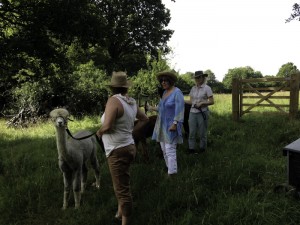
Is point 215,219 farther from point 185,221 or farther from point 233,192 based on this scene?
point 233,192

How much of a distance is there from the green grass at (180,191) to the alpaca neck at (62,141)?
Result: 0.95 m

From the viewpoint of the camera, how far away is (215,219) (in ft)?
13.7

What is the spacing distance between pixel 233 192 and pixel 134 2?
30240 millimetres

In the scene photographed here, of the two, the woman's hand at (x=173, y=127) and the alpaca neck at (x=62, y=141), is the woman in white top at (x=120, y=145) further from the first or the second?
the woman's hand at (x=173, y=127)

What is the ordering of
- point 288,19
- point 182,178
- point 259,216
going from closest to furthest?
point 259,216
point 182,178
point 288,19

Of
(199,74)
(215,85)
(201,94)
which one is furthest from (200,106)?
(215,85)

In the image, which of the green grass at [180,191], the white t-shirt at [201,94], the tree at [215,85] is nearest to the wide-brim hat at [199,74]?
the white t-shirt at [201,94]

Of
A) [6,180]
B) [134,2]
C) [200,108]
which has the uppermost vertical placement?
[134,2]

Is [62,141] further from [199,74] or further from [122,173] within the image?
[199,74]

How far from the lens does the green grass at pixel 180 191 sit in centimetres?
432

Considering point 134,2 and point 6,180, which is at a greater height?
point 134,2

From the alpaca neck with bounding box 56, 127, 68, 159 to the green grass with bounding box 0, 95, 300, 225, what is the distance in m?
0.95

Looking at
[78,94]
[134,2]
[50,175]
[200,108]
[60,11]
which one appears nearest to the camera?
[50,175]

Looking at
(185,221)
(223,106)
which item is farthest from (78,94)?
(185,221)
